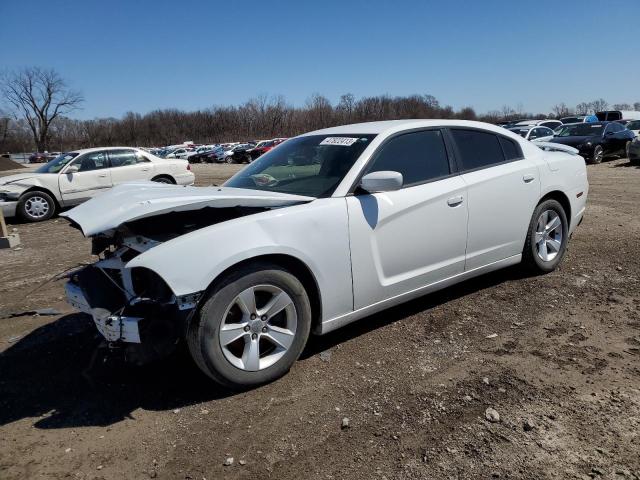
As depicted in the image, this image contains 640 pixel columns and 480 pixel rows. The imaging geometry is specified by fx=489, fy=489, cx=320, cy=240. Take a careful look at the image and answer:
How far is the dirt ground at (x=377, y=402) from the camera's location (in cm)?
237

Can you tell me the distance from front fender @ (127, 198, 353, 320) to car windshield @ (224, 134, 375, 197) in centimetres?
31

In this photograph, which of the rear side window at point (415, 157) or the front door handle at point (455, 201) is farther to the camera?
the front door handle at point (455, 201)

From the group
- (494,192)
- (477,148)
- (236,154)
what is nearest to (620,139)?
(477,148)

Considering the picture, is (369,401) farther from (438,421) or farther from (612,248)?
(612,248)

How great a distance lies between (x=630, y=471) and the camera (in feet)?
7.17

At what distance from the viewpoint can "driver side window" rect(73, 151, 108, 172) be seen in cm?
1141

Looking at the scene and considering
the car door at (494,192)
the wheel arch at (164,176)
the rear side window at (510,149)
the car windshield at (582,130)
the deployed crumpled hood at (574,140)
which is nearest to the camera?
the car door at (494,192)

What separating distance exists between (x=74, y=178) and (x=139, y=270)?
9.45 meters

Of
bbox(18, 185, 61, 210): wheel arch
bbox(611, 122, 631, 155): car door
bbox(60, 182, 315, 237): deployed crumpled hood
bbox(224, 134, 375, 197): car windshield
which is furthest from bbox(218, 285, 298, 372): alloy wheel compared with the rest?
bbox(611, 122, 631, 155): car door

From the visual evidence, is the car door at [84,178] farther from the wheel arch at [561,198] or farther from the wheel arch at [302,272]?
the wheel arch at [561,198]

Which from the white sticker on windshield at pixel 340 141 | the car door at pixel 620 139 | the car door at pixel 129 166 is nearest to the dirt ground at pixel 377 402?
the white sticker on windshield at pixel 340 141

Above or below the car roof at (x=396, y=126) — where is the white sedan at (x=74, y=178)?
below

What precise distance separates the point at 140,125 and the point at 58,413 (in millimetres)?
122072

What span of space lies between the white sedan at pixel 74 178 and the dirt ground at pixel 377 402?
7.36 metres
